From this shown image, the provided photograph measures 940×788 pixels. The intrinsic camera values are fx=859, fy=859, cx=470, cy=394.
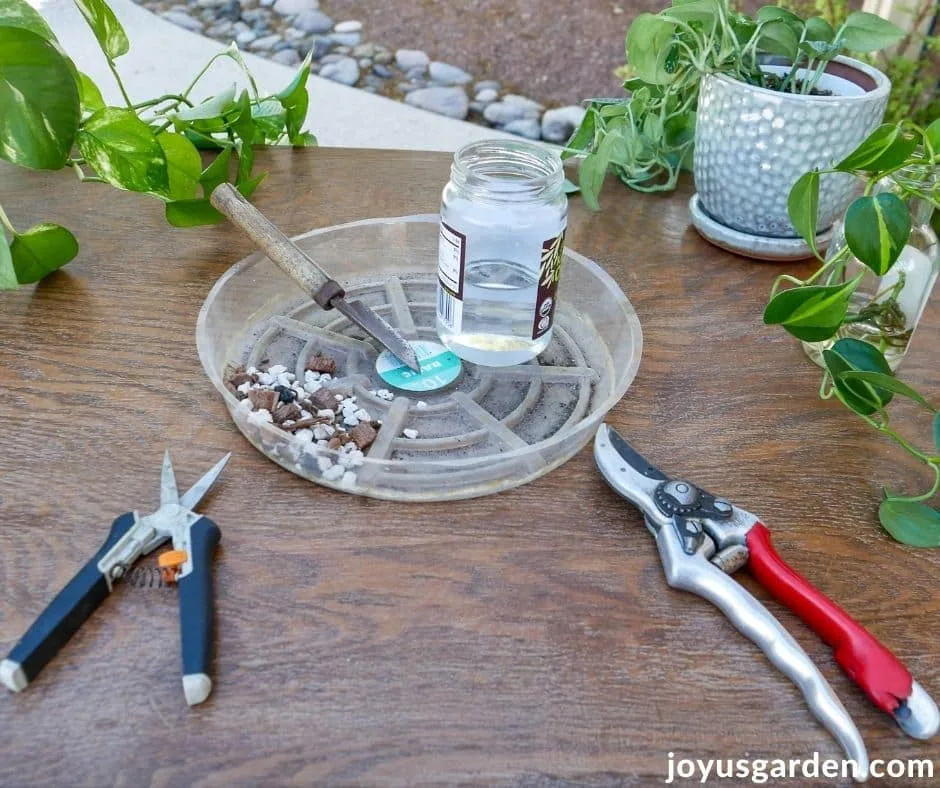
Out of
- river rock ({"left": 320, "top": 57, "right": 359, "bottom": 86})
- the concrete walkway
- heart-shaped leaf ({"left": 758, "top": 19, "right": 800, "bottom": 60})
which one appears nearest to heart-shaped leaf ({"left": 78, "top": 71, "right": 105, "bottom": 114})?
heart-shaped leaf ({"left": 758, "top": 19, "right": 800, "bottom": 60})

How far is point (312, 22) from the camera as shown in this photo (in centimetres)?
248

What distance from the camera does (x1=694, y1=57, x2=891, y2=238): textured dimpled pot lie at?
30.5 inches

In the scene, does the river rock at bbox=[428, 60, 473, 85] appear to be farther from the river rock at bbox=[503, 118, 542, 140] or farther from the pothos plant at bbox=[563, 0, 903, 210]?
the pothos plant at bbox=[563, 0, 903, 210]

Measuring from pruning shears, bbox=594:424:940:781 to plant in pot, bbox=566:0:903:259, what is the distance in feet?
1.22

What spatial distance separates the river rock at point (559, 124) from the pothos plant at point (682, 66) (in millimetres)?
1224

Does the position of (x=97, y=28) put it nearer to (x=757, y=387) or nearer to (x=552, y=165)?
(x=552, y=165)

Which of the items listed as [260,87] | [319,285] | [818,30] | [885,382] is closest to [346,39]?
[260,87]

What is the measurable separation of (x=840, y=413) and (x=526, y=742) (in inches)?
15.2

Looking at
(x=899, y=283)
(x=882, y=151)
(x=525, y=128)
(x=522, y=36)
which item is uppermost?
(x=882, y=151)

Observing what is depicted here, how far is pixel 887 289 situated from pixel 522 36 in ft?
6.98

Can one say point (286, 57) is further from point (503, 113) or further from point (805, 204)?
point (805, 204)

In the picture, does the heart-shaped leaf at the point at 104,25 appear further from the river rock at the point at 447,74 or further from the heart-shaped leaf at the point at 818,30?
the river rock at the point at 447,74

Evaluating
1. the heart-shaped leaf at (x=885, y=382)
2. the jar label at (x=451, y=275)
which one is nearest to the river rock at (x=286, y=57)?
the jar label at (x=451, y=275)

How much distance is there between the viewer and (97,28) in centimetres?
76
